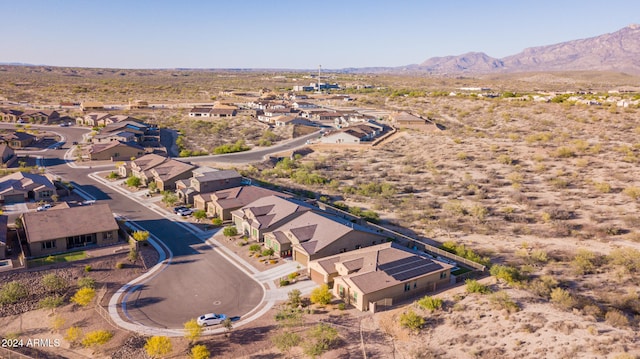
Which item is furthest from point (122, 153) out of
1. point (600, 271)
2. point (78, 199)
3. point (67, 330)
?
point (600, 271)

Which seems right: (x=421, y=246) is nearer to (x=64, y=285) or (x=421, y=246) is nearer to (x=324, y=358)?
(x=324, y=358)

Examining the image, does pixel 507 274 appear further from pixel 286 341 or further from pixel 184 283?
pixel 184 283

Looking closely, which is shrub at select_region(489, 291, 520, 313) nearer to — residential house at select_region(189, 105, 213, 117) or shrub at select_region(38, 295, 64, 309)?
shrub at select_region(38, 295, 64, 309)

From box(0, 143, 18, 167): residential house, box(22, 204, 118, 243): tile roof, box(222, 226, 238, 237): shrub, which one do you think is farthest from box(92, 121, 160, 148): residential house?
box(222, 226, 238, 237): shrub

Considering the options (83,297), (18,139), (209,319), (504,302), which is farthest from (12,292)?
(18,139)

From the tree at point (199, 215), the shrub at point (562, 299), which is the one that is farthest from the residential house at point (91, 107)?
the shrub at point (562, 299)
